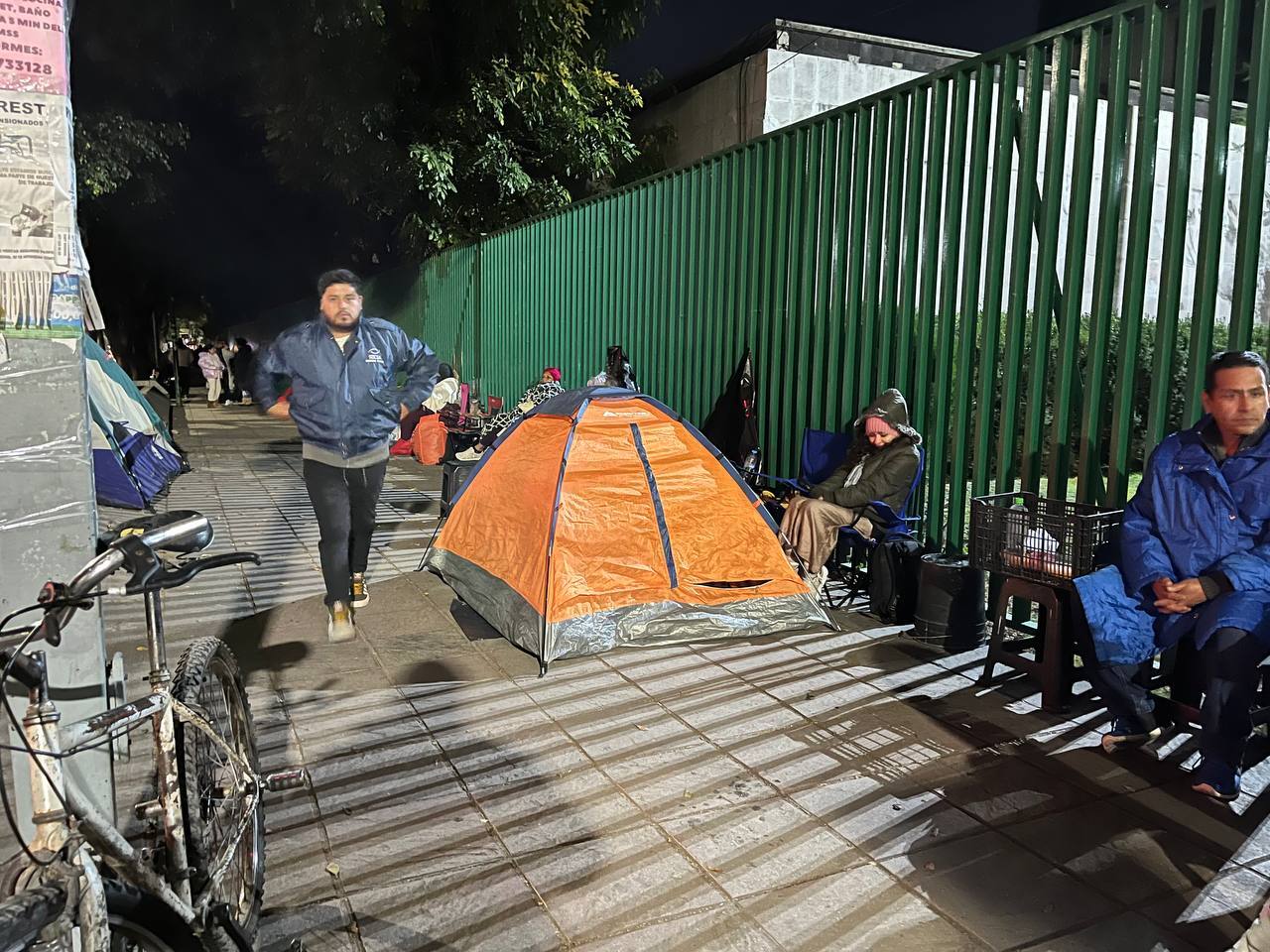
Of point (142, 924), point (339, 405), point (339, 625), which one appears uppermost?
point (339, 405)

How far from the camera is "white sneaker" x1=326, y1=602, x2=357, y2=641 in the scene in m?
5.21

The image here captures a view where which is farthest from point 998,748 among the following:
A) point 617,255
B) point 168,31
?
point 168,31

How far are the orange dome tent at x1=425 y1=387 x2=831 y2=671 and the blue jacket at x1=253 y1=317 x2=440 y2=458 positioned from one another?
0.92 meters

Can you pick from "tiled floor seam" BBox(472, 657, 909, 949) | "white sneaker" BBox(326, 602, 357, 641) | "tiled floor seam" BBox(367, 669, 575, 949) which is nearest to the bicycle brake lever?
"tiled floor seam" BBox(367, 669, 575, 949)

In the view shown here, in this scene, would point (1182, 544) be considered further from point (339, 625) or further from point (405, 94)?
point (405, 94)

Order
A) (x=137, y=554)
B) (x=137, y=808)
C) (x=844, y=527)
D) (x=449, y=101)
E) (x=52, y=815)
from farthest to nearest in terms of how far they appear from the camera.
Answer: (x=449, y=101) → (x=844, y=527) → (x=137, y=808) → (x=137, y=554) → (x=52, y=815)

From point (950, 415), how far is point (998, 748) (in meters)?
2.55

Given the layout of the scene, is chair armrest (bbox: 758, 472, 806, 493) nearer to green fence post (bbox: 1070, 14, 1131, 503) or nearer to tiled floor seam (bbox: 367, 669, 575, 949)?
green fence post (bbox: 1070, 14, 1131, 503)

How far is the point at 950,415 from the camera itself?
5891 millimetres

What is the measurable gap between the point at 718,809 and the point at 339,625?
270 centimetres

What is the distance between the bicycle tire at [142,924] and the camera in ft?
5.82

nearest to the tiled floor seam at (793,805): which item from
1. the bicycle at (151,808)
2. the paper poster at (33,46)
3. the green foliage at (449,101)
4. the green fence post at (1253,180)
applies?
the bicycle at (151,808)

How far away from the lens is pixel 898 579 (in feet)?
18.4

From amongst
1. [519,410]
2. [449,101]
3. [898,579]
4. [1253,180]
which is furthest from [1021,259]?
[449,101]
